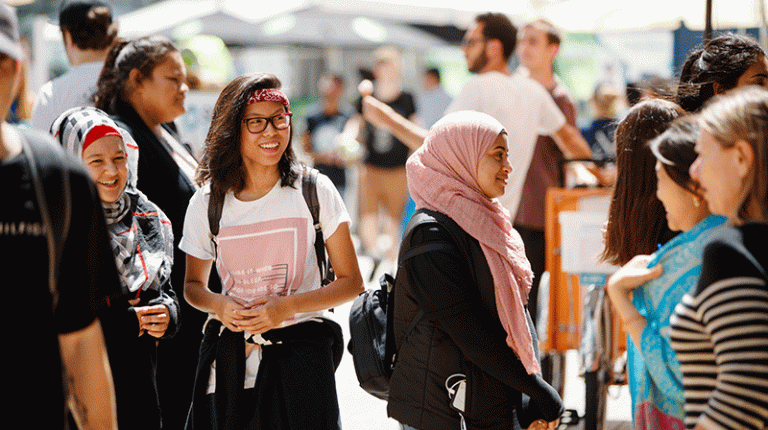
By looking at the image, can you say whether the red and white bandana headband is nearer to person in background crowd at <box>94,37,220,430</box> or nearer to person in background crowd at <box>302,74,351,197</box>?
person in background crowd at <box>94,37,220,430</box>

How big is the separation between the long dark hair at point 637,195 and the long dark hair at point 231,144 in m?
1.18

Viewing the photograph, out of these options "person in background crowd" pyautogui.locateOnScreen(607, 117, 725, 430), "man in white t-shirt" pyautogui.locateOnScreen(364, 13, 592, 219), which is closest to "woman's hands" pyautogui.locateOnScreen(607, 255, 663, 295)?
"person in background crowd" pyautogui.locateOnScreen(607, 117, 725, 430)

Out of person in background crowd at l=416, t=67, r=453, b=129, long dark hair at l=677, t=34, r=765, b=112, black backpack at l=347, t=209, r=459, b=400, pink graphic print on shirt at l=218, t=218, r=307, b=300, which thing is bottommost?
person in background crowd at l=416, t=67, r=453, b=129

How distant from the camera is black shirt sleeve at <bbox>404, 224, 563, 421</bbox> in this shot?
8.98ft

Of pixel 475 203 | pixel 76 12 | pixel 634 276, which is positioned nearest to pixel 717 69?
pixel 475 203

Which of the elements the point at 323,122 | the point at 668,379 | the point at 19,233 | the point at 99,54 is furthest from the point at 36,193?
the point at 323,122

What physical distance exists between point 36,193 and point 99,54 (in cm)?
343

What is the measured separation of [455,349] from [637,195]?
812mm

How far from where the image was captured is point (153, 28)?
13.9 m

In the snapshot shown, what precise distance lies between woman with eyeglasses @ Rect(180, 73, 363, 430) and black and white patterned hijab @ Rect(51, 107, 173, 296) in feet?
0.52

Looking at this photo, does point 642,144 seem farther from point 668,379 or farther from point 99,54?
point 99,54

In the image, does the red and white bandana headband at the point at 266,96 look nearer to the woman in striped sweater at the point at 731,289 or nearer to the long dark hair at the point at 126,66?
the long dark hair at the point at 126,66

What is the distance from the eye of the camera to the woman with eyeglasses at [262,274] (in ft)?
9.86

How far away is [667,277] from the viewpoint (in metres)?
2.31
